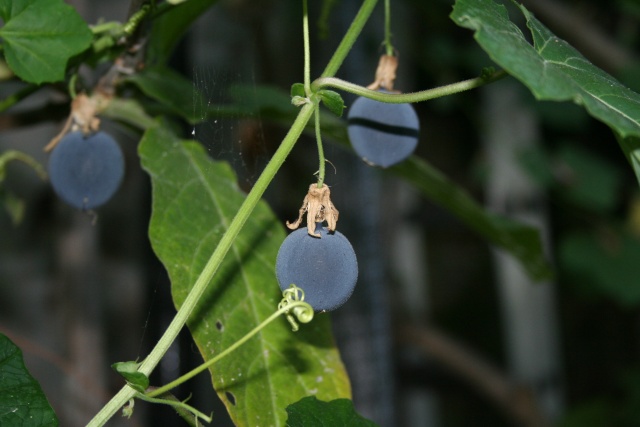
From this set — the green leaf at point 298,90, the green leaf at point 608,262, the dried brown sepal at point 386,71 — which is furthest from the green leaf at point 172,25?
the green leaf at point 608,262

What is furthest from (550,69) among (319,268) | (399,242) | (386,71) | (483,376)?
(399,242)

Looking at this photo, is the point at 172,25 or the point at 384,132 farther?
the point at 172,25

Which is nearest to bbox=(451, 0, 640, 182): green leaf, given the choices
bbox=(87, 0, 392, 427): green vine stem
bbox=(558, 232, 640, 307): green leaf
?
bbox=(87, 0, 392, 427): green vine stem

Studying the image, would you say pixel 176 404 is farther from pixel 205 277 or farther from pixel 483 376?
pixel 483 376

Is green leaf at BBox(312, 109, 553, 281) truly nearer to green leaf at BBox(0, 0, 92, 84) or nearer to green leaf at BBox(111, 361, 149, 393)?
green leaf at BBox(0, 0, 92, 84)

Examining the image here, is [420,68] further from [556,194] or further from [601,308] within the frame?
[601,308]

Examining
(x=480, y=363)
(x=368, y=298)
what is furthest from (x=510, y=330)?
(x=368, y=298)
